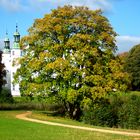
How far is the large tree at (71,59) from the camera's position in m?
38.2

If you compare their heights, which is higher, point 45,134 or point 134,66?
point 134,66

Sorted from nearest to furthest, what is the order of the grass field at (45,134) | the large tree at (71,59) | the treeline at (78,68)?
1. the grass field at (45,134)
2. the treeline at (78,68)
3. the large tree at (71,59)

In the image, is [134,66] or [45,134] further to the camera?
[134,66]

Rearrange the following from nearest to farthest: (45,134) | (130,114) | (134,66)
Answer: (45,134), (130,114), (134,66)

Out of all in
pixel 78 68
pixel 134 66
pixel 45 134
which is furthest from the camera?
pixel 134 66

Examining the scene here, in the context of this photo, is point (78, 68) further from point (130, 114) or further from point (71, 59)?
point (130, 114)

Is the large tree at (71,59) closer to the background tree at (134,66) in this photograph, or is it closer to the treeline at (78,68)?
the treeline at (78,68)

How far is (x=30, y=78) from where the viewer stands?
4034 cm

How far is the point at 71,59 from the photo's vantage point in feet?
126

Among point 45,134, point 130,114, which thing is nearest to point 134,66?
point 130,114

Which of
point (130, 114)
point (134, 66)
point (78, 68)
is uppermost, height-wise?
point (134, 66)

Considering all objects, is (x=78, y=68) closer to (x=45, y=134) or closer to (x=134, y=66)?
(x=45, y=134)

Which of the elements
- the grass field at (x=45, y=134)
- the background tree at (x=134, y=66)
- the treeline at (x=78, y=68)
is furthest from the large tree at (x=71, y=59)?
the background tree at (x=134, y=66)

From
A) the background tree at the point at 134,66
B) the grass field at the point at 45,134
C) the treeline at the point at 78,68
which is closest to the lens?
the grass field at the point at 45,134
